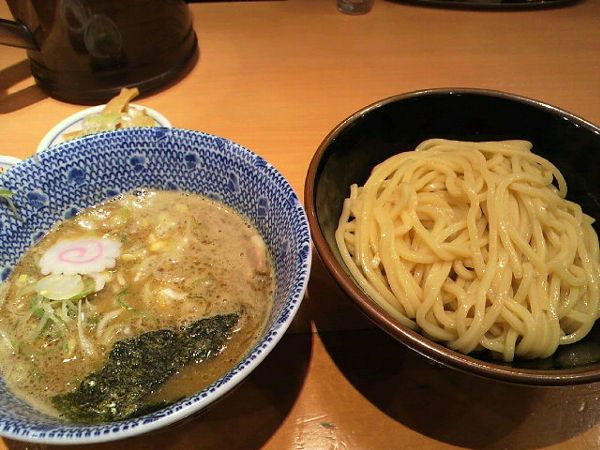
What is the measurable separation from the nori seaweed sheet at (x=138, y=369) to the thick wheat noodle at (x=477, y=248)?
0.32 meters

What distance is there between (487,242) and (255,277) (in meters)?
0.50

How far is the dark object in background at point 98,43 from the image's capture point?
56.7 inches

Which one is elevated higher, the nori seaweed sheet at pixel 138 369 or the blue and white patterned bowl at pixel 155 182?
the blue and white patterned bowl at pixel 155 182

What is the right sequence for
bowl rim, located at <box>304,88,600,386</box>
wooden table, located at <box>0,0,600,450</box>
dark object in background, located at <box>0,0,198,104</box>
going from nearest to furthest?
bowl rim, located at <box>304,88,600,386</box> < wooden table, located at <box>0,0,600,450</box> < dark object in background, located at <box>0,0,198,104</box>

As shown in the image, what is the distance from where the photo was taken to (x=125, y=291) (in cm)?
97

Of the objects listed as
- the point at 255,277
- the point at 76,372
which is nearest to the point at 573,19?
the point at 255,277

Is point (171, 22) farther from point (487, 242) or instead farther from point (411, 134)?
point (487, 242)

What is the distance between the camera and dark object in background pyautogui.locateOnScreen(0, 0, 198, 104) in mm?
1439

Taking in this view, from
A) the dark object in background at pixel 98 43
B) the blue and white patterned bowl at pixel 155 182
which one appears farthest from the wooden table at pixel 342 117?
the blue and white patterned bowl at pixel 155 182

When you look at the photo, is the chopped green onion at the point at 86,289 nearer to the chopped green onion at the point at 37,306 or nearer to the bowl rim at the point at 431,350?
the chopped green onion at the point at 37,306

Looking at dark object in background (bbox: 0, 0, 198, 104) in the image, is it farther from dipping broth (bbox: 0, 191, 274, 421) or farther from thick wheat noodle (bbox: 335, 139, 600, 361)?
thick wheat noodle (bbox: 335, 139, 600, 361)

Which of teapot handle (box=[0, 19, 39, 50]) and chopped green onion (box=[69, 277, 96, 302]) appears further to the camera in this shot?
teapot handle (box=[0, 19, 39, 50])

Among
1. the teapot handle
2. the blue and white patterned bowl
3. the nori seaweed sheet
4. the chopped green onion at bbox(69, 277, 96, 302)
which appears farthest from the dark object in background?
the nori seaweed sheet

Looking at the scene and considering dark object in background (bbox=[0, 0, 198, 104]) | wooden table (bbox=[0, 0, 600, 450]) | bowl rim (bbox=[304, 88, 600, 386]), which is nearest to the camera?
bowl rim (bbox=[304, 88, 600, 386])
